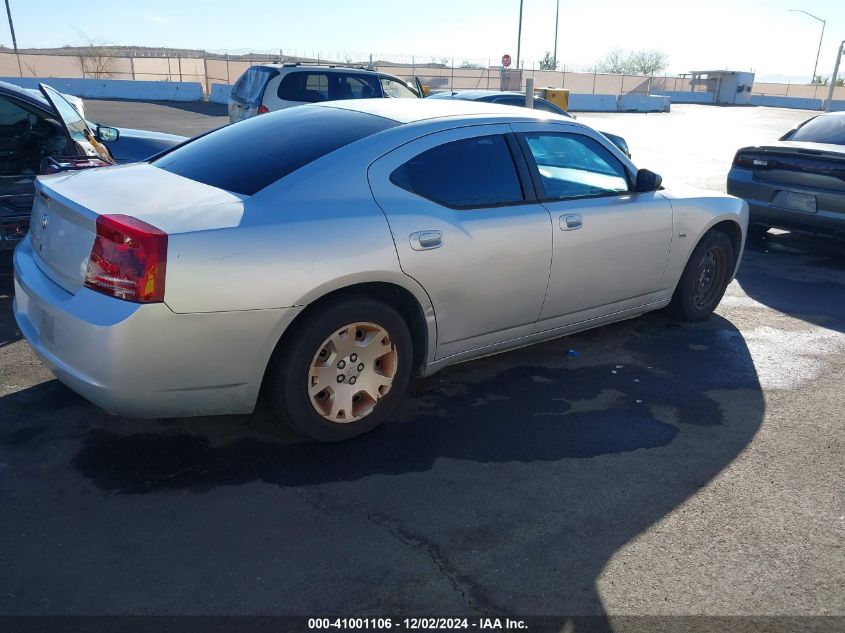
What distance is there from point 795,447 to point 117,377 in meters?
3.35

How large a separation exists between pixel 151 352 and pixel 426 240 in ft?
4.56

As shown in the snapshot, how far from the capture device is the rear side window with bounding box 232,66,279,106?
11.9 meters

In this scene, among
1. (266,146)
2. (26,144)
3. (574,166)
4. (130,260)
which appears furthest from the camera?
(26,144)

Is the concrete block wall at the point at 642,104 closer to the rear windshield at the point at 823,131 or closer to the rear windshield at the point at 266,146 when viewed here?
the rear windshield at the point at 823,131

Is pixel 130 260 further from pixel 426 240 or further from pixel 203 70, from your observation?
pixel 203 70

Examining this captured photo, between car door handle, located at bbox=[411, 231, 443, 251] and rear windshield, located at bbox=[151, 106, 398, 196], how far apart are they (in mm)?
602

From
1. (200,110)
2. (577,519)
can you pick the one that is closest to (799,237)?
(577,519)

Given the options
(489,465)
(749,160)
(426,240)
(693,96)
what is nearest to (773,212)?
→ (749,160)

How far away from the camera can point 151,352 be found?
289 cm

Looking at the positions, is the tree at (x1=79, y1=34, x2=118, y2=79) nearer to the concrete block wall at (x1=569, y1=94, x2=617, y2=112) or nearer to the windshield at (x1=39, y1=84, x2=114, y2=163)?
the concrete block wall at (x1=569, y1=94, x2=617, y2=112)

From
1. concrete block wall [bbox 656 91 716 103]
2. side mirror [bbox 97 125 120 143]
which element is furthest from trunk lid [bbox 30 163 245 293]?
concrete block wall [bbox 656 91 716 103]

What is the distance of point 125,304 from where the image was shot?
2846 mm

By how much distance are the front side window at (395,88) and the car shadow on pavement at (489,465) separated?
982 centimetres

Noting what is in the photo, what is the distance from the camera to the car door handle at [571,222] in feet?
13.5
